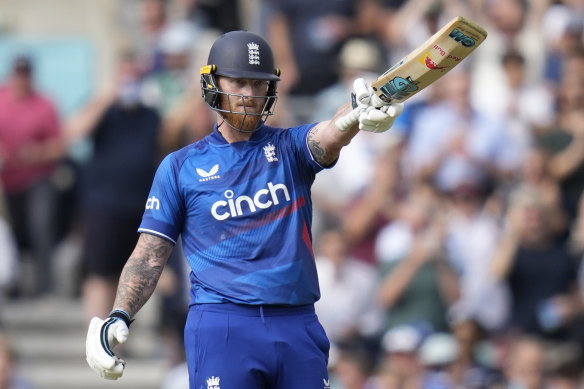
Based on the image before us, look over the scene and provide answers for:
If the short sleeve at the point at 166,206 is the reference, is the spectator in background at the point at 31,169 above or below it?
above

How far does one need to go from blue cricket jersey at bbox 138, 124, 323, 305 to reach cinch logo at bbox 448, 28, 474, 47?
36.6 inches

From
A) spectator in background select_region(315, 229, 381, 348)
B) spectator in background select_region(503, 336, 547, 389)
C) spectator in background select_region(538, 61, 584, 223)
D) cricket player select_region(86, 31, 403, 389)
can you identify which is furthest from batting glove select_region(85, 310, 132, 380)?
spectator in background select_region(538, 61, 584, 223)

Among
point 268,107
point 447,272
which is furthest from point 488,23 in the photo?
point 268,107

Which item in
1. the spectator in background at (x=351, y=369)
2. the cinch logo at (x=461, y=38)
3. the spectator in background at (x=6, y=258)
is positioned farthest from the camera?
the spectator in background at (x=6, y=258)

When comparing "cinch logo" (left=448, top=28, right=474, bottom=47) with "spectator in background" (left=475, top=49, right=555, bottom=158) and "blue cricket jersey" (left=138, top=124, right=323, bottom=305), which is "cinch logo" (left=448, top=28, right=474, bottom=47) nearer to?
"blue cricket jersey" (left=138, top=124, right=323, bottom=305)

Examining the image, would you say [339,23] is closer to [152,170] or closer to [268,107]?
[152,170]

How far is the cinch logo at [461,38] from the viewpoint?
18.1 ft

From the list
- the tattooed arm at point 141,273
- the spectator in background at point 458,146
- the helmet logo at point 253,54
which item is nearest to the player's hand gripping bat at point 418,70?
the helmet logo at point 253,54

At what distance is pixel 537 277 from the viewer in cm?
1032

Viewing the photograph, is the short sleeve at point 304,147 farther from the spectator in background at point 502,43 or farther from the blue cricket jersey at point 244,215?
the spectator in background at point 502,43

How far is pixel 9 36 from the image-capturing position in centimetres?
1583

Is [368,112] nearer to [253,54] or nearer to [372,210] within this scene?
[253,54]

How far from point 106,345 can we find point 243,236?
84 cm

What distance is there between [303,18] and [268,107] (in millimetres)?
7027
